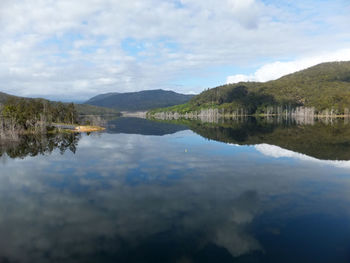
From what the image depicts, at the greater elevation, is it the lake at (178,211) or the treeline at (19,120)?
the treeline at (19,120)

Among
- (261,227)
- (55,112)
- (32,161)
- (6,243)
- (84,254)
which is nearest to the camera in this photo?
Answer: (84,254)

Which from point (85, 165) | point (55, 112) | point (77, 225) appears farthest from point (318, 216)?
point (55, 112)

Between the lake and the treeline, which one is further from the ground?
the treeline

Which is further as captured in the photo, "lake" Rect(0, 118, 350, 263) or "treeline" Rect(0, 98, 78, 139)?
"treeline" Rect(0, 98, 78, 139)

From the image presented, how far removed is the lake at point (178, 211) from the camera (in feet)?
55.1

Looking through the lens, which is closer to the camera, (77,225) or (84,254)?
(84,254)

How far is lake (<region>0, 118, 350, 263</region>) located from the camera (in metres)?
16.8

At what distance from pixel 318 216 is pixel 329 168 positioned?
65.2 ft

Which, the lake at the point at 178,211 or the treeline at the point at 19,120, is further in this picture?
the treeline at the point at 19,120

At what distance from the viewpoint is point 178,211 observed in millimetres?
22922

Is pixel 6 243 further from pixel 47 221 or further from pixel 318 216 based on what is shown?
pixel 318 216

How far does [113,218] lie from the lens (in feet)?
71.7

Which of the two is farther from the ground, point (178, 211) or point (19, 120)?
point (19, 120)

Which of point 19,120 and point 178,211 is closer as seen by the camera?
point 178,211
